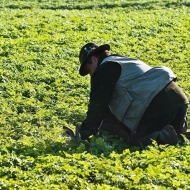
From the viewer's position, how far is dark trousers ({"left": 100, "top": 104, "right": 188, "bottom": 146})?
873cm

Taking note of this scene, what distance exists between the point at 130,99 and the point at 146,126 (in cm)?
41

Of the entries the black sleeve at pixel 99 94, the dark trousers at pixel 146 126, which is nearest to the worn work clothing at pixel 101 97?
the black sleeve at pixel 99 94

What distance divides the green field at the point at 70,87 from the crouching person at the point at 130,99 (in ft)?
0.96

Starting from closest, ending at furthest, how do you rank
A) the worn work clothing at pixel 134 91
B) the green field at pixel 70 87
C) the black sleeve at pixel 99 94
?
the green field at pixel 70 87
the black sleeve at pixel 99 94
the worn work clothing at pixel 134 91

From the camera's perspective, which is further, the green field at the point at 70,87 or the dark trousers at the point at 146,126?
the dark trousers at the point at 146,126

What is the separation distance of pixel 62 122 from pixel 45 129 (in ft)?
1.54

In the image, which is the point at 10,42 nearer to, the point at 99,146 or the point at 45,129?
the point at 45,129

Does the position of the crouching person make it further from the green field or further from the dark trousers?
the green field

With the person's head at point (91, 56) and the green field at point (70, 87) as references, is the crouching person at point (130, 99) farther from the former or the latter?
the green field at point (70, 87)

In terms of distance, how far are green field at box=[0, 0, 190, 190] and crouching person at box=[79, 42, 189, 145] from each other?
293 mm

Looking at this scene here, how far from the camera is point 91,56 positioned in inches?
346

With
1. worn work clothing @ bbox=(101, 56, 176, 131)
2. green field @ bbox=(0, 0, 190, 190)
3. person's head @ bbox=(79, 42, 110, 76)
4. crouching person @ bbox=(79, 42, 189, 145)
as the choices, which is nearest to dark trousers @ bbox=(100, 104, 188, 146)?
crouching person @ bbox=(79, 42, 189, 145)

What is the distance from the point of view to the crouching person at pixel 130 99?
8641mm

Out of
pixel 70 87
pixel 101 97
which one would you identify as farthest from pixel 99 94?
pixel 70 87
